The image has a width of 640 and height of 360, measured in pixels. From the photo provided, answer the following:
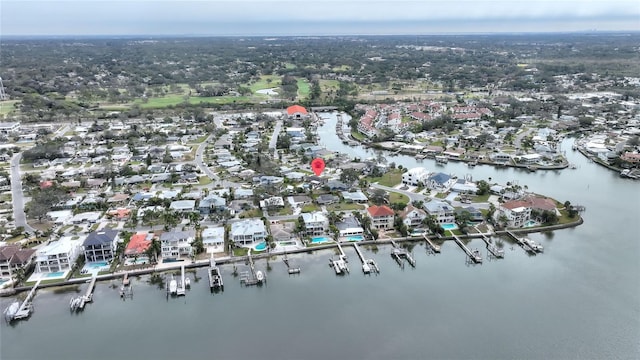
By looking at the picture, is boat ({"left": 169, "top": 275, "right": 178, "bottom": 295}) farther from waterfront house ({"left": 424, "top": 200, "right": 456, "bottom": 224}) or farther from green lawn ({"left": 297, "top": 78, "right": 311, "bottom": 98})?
green lawn ({"left": 297, "top": 78, "right": 311, "bottom": 98})

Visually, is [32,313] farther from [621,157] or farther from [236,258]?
[621,157]

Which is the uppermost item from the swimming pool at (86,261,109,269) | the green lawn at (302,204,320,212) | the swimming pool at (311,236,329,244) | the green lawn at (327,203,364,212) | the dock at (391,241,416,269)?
the green lawn at (327,203,364,212)

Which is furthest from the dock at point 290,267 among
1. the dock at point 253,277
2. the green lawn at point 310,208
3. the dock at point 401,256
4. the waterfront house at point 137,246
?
the waterfront house at point 137,246

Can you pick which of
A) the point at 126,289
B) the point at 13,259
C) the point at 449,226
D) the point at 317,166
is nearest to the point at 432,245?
the point at 449,226

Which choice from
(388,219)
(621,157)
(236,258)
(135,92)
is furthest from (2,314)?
(135,92)

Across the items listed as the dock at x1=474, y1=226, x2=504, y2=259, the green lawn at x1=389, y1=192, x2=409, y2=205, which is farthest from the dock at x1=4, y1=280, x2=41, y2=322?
the dock at x1=474, y1=226, x2=504, y2=259

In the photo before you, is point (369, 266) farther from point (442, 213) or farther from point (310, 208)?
point (310, 208)
